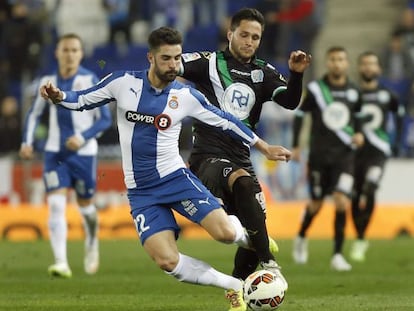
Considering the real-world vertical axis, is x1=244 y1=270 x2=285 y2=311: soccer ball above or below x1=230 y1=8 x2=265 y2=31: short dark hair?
below

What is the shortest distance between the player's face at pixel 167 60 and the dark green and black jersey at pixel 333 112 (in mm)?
6172

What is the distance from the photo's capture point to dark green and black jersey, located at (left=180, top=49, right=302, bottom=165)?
981cm

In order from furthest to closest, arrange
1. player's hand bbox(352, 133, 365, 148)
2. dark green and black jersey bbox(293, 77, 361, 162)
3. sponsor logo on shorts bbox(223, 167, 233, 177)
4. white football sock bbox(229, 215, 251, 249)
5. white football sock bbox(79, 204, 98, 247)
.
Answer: dark green and black jersey bbox(293, 77, 361, 162) < player's hand bbox(352, 133, 365, 148) < white football sock bbox(79, 204, 98, 247) < sponsor logo on shorts bbox(223, 167, 233, 177) < white football sock bbox(229, 215, 251, 249)

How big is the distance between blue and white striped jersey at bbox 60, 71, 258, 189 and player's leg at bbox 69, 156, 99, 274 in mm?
4358

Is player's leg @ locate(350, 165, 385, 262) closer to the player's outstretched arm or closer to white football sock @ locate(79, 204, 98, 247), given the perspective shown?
white football sock @ locate(79, 204, 98, 247)

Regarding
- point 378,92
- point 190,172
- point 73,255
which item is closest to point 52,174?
point 73,255

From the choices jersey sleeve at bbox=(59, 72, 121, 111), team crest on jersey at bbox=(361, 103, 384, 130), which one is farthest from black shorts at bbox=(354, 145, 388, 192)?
jersey sleeve at bbox=(59, 72, 121, 111)

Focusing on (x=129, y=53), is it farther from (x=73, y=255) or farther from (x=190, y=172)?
(x=190, y=172)

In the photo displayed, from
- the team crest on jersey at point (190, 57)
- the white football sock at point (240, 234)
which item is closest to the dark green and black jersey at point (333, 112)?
the team crest on jersey at point (190, 57)

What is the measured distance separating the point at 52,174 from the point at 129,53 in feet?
35.5

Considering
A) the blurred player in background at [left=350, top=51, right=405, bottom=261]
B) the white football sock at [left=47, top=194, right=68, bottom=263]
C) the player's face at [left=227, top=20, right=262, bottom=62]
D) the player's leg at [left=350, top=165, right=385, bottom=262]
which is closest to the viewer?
the player's face at [left=227, top=20, right=262, bottom=62]

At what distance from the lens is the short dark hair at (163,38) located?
29.1 ft

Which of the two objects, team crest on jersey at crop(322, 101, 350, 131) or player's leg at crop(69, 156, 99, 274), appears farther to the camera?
team crest on jersey at crop(322, 101, 350, 131)

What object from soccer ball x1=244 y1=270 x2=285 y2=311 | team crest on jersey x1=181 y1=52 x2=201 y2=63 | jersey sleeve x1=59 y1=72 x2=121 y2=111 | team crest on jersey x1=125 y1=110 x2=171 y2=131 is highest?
team crest on jersey x1=181 y1=52 x2=201 y2=63
